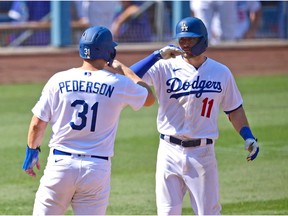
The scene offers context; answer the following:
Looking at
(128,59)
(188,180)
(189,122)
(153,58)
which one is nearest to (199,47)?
(153,58)

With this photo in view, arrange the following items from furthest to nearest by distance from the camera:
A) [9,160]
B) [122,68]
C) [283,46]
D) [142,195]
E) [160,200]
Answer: [283,46] < [9,160] < [142,195] < [160,200] < [122,68]

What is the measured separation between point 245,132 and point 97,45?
164cm

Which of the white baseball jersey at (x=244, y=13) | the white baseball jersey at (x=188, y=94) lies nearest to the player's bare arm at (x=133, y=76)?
the white baseball jersey at (x=188, y=94)

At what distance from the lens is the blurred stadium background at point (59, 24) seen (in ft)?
61.8

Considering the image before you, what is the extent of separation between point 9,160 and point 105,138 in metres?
5.22

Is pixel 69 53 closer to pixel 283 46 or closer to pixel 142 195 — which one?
pixel 283 46

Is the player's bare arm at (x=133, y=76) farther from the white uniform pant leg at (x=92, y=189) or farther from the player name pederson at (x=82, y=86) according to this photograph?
the white uniform pant leg at (x=92, y=189)

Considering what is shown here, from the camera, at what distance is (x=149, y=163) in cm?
1074

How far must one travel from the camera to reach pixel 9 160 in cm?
1076

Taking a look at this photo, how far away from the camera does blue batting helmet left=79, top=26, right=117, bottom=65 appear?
577 centimetres

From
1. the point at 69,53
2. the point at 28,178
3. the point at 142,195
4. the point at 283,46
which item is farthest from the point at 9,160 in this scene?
the point at 283,46

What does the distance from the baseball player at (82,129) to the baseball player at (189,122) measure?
83cm

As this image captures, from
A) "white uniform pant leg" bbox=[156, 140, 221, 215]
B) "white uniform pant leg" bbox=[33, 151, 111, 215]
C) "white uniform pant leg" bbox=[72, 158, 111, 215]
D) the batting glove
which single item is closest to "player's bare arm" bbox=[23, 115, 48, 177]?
the batting glove

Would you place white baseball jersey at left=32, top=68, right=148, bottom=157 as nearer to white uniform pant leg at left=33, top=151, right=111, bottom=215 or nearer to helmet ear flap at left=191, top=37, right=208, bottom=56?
white uniform pant leg at left=33, top=151, right=111, bottom=215
